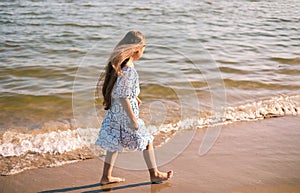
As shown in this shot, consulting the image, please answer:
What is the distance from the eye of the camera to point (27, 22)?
11.0 m

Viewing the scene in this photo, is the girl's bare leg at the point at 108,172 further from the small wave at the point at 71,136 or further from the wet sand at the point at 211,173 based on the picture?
the small wave at the point at 71,136

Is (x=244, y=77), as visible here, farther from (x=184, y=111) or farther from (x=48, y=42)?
(x=48, y=42)

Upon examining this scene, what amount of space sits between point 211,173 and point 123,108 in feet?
3.43

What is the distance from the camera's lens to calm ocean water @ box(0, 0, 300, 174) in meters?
5.45

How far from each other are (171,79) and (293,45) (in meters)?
4.23

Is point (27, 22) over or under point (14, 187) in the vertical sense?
over

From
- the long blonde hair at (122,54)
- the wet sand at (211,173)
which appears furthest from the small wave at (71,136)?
the long blonde hair at (122,54)

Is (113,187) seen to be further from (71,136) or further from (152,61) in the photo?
(152,61)

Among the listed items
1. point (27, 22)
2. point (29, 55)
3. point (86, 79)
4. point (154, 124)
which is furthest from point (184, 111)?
point (27, 22)

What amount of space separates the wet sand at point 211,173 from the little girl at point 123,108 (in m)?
0.16

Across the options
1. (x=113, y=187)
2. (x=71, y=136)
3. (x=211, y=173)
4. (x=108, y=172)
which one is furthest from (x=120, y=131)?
(x=71, y=136)

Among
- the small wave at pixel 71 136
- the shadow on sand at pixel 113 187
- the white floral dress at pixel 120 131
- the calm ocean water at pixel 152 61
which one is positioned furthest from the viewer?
the calm ocean water at pixel 152 61

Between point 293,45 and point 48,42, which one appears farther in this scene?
point 293,45

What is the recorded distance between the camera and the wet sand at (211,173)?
348cm
